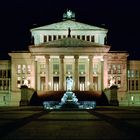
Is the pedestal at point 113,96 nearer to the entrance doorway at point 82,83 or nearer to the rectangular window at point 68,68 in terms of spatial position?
the entrance doorway at point 82,83

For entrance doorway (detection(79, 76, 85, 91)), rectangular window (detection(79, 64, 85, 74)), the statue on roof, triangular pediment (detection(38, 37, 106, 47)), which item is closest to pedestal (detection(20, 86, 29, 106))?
triangular pediment (detection(38, 37, 106, 47))

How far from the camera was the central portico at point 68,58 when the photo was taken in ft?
359

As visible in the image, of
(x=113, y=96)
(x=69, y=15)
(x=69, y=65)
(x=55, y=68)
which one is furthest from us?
(x=69, y=15)

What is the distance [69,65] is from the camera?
115625 millimetres

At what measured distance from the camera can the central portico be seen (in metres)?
110

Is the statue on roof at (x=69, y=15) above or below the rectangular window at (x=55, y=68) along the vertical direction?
above

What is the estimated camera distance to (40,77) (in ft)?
375

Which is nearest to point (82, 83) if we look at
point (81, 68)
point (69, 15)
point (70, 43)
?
point (81, 68)

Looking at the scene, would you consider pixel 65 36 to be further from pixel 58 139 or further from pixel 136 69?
pixel 58 139

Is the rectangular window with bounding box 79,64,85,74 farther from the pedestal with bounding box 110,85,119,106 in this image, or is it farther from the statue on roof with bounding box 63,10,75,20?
the pedestal with bounding box 110,85,119,106

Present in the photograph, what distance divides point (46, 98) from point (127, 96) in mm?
28585

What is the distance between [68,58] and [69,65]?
77.6 inches

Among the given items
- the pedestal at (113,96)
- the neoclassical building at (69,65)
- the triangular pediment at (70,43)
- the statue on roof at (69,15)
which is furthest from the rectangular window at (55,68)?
the pedestal at (113,96)

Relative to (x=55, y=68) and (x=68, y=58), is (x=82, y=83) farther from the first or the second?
(x=55, y=68)
